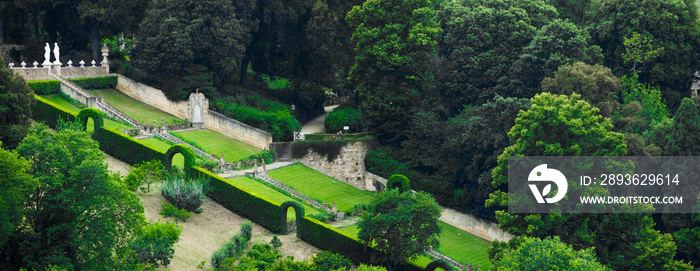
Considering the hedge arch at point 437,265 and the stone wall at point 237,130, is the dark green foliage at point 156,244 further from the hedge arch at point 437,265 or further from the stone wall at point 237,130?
the stone wall at point 237,130

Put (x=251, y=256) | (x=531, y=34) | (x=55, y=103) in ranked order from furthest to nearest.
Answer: (x=531, y=34)
(x=55, y=103)
(x=251, y=256)

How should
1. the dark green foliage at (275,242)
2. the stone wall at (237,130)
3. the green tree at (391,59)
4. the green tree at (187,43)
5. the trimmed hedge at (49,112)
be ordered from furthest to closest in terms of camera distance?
the green tree at (391,59) → the green tree at (187,43) → the stone wall at (237,130) → the trimmed hedge at (49,112) → the dark green foliage at (275,242)

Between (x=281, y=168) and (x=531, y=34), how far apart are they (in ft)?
55.9

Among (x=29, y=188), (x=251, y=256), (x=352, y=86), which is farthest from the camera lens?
(x=352, y=86)

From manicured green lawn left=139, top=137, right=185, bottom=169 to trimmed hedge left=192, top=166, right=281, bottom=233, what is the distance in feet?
8.20

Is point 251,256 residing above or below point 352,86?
below

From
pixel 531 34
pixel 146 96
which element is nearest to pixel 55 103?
pixel 146 96

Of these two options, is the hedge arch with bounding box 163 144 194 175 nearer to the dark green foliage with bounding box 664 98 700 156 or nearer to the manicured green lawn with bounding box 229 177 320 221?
the manicured green lawn with bounding box 229 177 320 221

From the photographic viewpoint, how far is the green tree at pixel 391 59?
5588 cm

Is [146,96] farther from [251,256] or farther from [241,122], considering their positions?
[251,256]

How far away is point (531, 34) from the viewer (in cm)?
5556

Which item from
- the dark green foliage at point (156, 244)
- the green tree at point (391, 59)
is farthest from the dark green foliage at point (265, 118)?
the dark green foliage at point (156, 244)

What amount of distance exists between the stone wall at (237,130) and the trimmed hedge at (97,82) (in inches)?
278

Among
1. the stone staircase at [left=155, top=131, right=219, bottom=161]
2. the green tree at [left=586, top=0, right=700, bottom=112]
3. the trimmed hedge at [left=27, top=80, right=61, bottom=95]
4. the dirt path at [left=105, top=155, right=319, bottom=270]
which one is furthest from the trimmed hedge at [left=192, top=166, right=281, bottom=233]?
the green tree at [left=586, top=0, right=700, bottom=112]
